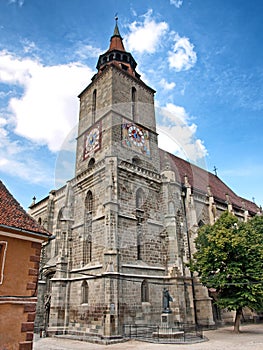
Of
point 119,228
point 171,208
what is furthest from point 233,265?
point 119,228

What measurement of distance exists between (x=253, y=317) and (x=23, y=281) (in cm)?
2268

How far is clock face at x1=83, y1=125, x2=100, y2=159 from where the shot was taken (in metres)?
22.5

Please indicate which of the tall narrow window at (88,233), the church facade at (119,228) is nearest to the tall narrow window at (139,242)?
the church facade at (119,228)

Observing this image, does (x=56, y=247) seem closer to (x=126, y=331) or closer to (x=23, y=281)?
(x=126, y=331)

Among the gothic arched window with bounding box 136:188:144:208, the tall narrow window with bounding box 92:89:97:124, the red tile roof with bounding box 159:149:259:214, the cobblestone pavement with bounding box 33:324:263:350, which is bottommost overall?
the cobblestone pavement with bounding box 33:324:263:350

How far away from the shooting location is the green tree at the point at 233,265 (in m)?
16.4

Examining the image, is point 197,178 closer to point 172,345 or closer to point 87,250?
point 87,250

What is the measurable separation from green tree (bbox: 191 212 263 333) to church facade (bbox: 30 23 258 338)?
204 cm

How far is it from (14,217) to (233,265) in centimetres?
1339

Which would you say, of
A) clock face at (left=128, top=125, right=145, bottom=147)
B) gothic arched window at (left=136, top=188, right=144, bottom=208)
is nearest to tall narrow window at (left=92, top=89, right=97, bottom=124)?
clock face at (left=128, top=125, right=145, bottom=147)

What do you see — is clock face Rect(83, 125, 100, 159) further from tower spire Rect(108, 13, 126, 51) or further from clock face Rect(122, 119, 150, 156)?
tower spire Rect(108, 13, 126, 51)

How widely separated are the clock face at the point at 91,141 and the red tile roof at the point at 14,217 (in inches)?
476

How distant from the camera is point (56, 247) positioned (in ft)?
70.8

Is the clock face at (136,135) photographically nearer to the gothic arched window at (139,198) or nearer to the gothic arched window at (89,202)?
the gothic arched window at (139,198)
